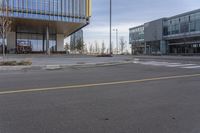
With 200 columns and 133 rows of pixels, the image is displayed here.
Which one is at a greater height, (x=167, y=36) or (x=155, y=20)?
(x=155, y=20)

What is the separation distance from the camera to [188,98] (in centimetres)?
792

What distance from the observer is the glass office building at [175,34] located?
8300cm

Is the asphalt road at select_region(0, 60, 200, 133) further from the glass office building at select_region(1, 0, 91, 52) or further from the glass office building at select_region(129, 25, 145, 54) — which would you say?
the glass office building at select_region(129, 25, 145, 54)

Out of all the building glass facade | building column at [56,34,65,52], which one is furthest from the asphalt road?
building column at [56,34,65,52]

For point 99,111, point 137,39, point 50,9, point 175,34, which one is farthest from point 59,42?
point 137,39

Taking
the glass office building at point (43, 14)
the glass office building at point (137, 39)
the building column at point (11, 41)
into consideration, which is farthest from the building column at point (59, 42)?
the glass office building at point (137, 39)

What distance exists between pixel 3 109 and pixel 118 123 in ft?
9.26

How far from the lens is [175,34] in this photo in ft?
299

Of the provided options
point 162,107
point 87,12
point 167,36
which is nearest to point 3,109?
point 162,107

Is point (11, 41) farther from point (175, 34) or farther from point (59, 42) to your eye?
point (175, 34)

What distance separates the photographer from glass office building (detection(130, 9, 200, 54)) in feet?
272

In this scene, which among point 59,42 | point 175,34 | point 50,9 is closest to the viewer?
point 50,9

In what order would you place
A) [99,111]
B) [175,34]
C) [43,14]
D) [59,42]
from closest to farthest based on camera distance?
[99,111] < [43,14] < [59,42] < [175,34]

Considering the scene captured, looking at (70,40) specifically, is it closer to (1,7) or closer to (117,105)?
(1,7)
